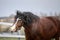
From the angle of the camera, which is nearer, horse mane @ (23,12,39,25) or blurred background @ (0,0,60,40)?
horse mane @ (23,12,39,25)

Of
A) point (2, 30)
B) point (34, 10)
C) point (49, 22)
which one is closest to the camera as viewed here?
point (49, 22)

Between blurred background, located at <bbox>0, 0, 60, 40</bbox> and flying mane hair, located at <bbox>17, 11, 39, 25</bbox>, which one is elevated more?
blurred background, located at <bbox>0, 0, 60, 40</bbox>

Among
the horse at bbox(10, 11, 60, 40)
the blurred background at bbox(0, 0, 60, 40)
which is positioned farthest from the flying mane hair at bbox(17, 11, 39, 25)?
the blurred background at bbox(0, 0, 60, 40)

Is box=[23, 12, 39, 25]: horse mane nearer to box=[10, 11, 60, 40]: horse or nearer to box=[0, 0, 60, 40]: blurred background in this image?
box=[10, 11, 60, 40]: horse

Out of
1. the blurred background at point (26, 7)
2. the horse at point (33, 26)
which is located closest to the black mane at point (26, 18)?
the horse at point (33, 26)

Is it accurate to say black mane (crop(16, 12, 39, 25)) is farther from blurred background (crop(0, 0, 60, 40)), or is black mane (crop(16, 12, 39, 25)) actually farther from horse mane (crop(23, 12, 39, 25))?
blurred background (crop(0, 0, 60, 40))

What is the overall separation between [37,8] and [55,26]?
863mm

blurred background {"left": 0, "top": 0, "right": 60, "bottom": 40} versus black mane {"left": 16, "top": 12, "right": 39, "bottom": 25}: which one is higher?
blurred background {"left": 0, "top": 0, "right": 60, "bottom": 40}

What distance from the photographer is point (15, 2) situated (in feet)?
8.59

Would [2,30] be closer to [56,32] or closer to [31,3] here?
[31,3]

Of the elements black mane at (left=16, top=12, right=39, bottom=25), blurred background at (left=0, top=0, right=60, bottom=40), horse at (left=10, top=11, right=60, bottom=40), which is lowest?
horse at (left=10, top=11, right=60, bottom=40)

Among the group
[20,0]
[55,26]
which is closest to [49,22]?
[55,26]

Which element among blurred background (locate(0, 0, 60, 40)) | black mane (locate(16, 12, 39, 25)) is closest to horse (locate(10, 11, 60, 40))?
black mane (locate(16, 12, 39, 25))

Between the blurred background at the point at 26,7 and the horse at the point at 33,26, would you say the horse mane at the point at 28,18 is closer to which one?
the horse at the point at 33,26
